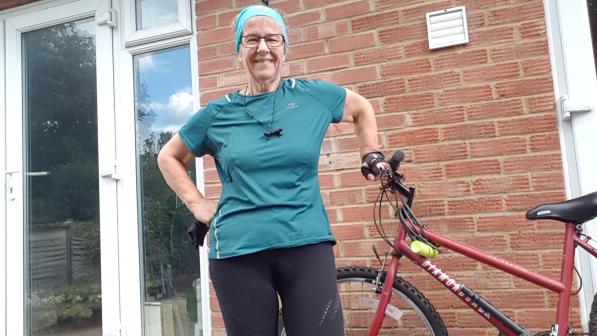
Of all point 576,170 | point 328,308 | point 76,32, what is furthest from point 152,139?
point 576,170

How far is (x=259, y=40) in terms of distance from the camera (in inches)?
62.7

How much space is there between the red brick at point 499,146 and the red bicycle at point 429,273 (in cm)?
41

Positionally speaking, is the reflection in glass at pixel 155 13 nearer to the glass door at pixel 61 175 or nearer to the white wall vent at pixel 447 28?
the glass door at pixel 61 175

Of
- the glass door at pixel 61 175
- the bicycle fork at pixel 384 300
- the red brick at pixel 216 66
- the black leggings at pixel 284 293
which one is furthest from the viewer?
the glass door at pixel 61 175

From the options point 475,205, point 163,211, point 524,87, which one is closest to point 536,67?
point 524,87

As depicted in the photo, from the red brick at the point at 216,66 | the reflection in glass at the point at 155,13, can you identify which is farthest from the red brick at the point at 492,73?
the reflection in glass at the point at 155,13

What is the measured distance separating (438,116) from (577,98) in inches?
24.3

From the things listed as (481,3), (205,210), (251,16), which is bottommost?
(205,210)

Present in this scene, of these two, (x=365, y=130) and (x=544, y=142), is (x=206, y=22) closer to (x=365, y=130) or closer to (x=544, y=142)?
(x=365, y=130)

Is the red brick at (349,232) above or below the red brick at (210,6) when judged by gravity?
below

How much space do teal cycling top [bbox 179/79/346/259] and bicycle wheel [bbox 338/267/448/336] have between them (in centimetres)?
71

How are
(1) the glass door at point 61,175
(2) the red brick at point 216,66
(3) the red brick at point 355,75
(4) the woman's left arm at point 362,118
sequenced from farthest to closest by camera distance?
(1) the glass door at point 61,175, (2) the red brick at point 216,66, (3) the red brick at point 355,75, (4) the woman's left arm at point 362,118

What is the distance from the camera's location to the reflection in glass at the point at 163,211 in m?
Result: 2.93

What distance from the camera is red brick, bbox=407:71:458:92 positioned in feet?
7.90
